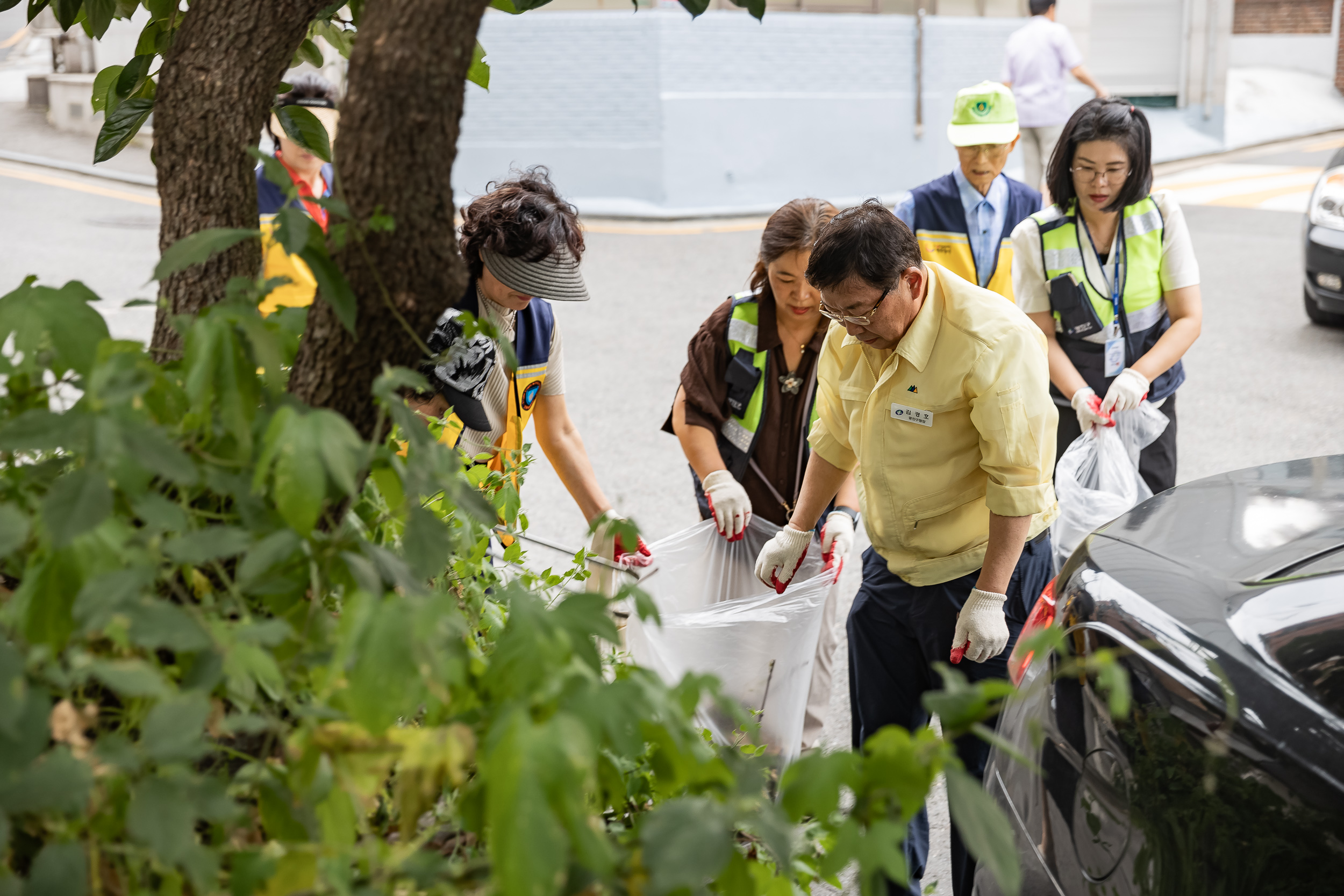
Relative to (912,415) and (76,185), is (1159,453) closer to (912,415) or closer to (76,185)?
(912,415)

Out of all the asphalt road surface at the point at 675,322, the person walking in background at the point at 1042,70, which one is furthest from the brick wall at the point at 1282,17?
the person walking in background at the point at 1042,70

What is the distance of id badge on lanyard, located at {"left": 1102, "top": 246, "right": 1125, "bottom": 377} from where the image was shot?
11.8 ft

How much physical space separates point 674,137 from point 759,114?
0.98 metres

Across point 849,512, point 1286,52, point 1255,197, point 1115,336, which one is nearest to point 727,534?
point 849,512

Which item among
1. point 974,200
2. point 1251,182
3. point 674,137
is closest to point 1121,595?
point 974,200

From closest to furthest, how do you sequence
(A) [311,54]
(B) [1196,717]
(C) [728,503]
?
(B) [1196,717]
(A) [311,54]
(C) [728,503]

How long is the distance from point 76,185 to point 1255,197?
1326cm

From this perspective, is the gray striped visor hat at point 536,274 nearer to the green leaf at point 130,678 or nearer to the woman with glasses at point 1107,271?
the woman with glasses at point 1107,271

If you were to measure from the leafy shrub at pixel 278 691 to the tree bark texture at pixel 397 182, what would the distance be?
0.37 ft

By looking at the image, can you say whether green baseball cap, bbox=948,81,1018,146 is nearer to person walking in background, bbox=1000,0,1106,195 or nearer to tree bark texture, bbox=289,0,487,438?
tree bark texture, bbox=289,0,487,438

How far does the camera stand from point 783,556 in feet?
9.66

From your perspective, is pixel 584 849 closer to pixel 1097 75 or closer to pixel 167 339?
pixel 167 339

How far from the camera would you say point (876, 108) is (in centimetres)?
1275

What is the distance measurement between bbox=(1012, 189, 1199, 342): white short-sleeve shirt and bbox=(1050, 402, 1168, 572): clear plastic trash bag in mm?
297
